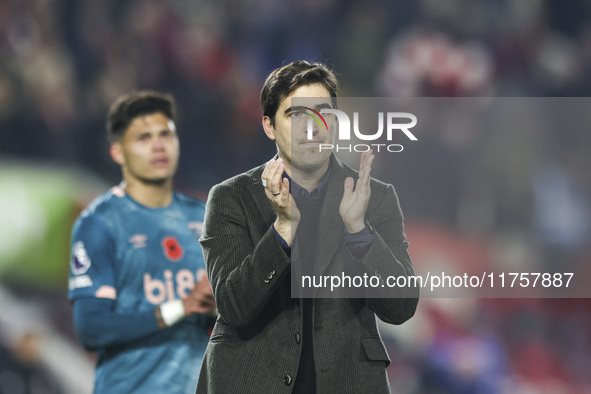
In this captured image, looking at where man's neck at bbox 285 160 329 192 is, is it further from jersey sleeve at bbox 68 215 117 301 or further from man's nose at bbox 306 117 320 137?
jersey sleeve at bbox 68 215 117 301

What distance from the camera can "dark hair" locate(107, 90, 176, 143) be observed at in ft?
10.6

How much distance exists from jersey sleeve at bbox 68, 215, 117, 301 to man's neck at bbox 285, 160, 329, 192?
1.29 meters

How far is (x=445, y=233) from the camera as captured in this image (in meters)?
2.88

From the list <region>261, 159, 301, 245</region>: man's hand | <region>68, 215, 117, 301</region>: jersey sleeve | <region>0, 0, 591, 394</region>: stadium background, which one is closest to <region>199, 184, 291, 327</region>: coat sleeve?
<region>261, 159, 301, 245</region>: man's hand

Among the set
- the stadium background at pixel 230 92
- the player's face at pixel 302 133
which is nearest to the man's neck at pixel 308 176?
the player's face at pixel 302 133

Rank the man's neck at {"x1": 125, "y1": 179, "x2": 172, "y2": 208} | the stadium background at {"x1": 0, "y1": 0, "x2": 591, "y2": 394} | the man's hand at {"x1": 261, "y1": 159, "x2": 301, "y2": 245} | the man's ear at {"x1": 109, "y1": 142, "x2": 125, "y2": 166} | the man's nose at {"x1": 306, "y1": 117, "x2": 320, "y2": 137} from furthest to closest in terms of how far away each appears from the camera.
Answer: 1. the stadium background at {"x1": 0, "y1": 0, "x2": 591, "y2": 394}
2. the man's ear at {"x1": 109, "y1": 142, "x2": 125, "y2": 166}
3. the man's neck at {"x1": 125, "y1": 179, "x2": 172, "y2": 208}
4. the man's nose at {"x1": 306, "y1": 117, "x2": 320, "y2": 137}
5. the man's hand at {"x1": 261, "y1": 159, "x2": 301, "y2": 245}

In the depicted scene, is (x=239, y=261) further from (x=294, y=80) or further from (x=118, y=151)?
(x=118, y=151)

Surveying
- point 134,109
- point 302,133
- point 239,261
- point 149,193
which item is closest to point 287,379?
point 239,261

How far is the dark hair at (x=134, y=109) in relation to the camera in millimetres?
3238

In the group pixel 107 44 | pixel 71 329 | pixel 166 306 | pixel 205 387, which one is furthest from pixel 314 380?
pixel 107 44

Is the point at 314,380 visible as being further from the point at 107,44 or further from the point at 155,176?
the point at 107,44

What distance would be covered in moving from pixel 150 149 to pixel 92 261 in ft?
1.65

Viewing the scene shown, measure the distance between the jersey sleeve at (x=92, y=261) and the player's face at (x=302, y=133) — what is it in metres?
1.30

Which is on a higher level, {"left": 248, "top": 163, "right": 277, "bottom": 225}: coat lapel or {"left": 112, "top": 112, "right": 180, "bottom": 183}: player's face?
{"left": 112, "top": 112, "right": 180, "bottom": 183}: player's face
